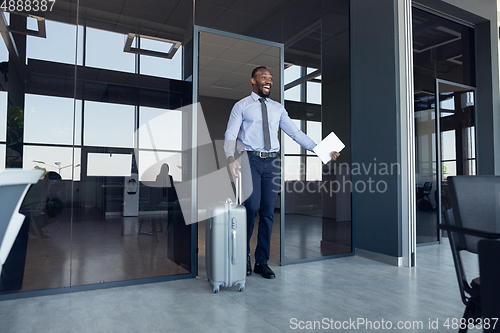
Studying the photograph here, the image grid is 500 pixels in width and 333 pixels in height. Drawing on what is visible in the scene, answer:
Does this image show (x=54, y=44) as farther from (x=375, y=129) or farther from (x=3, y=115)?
(x=375, y=129)

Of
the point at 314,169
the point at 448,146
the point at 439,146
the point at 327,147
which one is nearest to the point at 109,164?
the point at 327,147

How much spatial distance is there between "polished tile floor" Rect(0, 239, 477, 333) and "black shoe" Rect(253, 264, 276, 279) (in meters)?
0.07

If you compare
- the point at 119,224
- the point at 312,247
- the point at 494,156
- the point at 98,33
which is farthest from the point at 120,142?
the point at 494,156

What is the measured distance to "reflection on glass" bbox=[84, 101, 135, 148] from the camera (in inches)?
104

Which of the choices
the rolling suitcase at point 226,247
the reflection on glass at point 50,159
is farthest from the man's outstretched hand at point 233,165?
the reflection on glass at point 50,159

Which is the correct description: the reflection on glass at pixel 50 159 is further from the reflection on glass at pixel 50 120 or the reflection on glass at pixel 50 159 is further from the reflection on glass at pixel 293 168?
the reflection on glass at pixel 293 168

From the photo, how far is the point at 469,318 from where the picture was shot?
4.39 ft

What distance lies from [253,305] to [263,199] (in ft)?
3.37

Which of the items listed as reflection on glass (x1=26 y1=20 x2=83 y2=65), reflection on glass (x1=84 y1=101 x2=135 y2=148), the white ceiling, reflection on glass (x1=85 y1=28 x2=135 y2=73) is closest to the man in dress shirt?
the white ceiling

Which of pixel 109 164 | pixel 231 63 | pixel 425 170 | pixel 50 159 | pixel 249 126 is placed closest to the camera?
pixel 50 159

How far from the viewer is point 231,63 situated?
5.42 meters

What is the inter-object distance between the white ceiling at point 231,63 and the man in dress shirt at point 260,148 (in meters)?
0.28

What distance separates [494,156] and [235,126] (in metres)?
4.06

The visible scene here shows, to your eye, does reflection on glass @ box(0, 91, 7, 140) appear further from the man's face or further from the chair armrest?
the chair armrest
